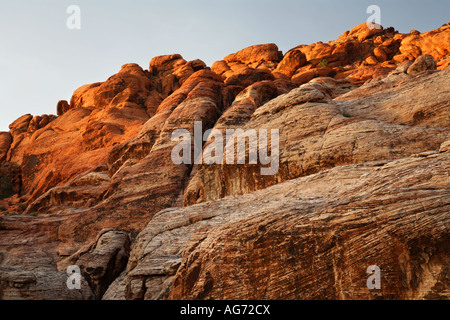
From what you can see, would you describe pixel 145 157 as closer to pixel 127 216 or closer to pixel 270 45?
pixel 127 216

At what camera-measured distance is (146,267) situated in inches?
566

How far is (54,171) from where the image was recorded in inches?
1614

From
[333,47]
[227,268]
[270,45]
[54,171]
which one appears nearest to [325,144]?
[227,268]

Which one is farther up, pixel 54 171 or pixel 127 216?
pixel 54 171

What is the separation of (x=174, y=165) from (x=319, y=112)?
1236 centimetres

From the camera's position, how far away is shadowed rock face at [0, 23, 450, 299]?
9.50 m

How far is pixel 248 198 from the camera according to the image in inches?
679

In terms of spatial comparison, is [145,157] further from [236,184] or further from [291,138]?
[291,138]

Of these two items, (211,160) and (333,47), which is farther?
(333,47)

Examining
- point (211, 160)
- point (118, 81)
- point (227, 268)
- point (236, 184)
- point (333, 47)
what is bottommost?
point (227, 268)

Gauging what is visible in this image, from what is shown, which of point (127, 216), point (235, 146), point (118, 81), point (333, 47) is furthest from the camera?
point (333, 47)

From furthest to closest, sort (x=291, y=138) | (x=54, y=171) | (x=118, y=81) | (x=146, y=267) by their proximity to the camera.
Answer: (x=118, y=81) < (x=54, y=171) < (x=291, y=138) < (x=146, y=267)

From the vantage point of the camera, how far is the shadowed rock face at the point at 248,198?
31.2 feet

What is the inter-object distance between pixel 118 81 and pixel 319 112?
3788 cm
